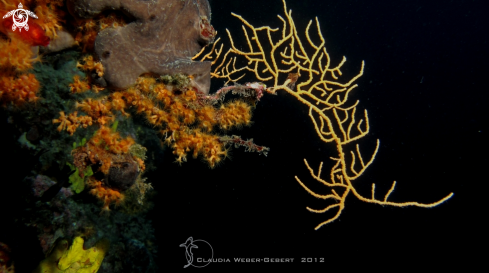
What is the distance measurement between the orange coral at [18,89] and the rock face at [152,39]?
1.04 metres

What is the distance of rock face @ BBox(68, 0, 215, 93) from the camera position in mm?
2236

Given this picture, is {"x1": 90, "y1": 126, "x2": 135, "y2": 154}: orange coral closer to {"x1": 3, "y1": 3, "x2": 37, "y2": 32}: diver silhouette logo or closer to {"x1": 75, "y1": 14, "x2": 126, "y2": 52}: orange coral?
{"x1": 75, "y1": 14, "x2": 126, "y2": 52}: orange coral

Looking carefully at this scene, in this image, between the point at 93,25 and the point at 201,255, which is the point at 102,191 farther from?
the point at 201,255

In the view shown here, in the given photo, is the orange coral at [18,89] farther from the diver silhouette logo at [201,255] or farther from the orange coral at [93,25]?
the diver silhouette logo at [201,255]

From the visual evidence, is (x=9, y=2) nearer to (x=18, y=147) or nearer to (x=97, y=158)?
(x=18, y=147)

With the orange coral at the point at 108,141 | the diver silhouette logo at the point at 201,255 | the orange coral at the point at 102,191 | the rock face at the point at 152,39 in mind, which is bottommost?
the diver silhouette logo at the point at 201,255

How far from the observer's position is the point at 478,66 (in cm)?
1384

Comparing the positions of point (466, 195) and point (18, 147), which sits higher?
point (18, 147)

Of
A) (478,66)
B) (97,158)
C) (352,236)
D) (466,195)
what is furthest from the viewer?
(478,66)

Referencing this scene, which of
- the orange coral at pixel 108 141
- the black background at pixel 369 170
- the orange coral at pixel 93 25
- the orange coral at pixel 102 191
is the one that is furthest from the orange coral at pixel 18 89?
the black background at pixel 369 170

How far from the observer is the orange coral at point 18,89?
2.36 meters

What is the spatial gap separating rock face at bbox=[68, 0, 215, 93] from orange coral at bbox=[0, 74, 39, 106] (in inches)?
40.9

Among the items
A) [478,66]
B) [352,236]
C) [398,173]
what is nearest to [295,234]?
[352,236]

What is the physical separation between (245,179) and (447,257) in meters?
10.6
